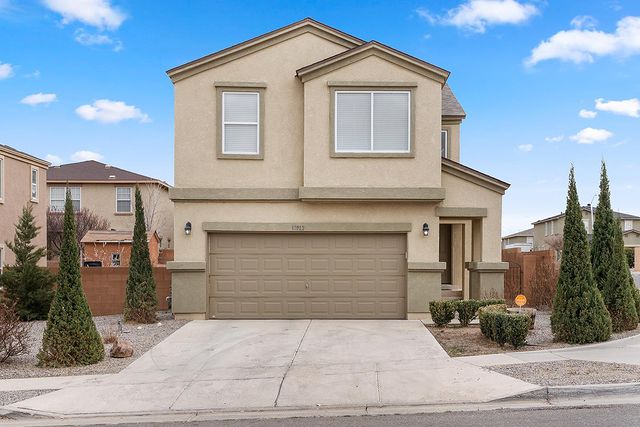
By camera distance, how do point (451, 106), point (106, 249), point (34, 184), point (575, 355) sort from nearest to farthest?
point (575, 355) → point (451, 106) → point (34, 184) → point (106, 249)

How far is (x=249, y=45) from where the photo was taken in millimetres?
16375

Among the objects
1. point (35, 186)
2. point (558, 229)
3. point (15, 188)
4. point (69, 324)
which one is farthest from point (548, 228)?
point (69, 324)

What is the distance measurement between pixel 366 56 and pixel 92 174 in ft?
89.9

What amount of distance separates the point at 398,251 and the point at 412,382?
23.4 ft

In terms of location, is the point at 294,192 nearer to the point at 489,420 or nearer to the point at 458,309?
the point at 458,309

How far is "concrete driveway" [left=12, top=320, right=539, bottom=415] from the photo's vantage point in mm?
8695

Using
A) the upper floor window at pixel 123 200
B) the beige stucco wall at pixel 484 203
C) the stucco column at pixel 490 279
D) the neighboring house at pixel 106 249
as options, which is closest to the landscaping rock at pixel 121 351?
the beige stucco wall at pixel 484 203

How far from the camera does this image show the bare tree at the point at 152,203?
1548 inches

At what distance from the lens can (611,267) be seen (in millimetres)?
13703

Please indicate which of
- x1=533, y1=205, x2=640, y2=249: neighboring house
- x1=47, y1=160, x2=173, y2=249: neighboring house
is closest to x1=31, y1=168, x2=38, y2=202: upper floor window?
x1=47, y1=160, x2=173, y2=249: neighboring house

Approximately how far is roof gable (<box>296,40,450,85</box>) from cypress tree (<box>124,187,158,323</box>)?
5710 millimetres

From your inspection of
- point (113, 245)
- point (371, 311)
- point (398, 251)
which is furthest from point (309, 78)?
point (113, 245)

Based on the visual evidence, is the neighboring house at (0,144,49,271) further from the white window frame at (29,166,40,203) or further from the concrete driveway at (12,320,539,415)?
the concrete driveway at (12,320,539,415)

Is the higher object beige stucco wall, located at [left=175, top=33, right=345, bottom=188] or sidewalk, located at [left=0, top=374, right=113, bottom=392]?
beige stucco wall, located at [left=175, top=33, right=345, bottom=188]
